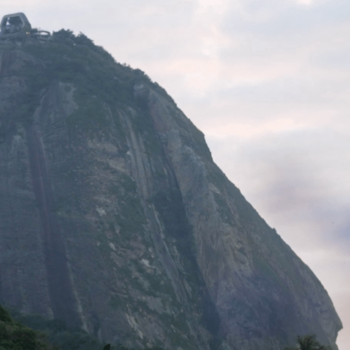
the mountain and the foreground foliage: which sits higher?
the mountain

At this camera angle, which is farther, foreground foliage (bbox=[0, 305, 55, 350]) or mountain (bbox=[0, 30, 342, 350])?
mountain (bbox=[0, 30, 342, 350])

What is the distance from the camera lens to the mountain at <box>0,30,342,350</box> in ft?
220

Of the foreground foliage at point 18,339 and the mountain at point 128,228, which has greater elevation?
the mountain at point 128,228

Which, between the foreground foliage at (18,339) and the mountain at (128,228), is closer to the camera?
the foreground foliage at (18,339)

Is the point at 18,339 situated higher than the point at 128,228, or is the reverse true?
the point at 128,228

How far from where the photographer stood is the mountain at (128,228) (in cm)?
6700

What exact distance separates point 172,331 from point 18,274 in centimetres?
1560

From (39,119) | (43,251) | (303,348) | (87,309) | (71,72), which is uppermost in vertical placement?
(71,72)

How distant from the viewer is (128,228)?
76.2 metres

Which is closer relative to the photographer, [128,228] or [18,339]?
[18,339]

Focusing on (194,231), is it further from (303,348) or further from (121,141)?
(303,348)

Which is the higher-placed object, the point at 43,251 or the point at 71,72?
the point at 71,72

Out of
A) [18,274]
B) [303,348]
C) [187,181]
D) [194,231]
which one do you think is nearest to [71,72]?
[187,181]

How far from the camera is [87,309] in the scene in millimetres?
64312
